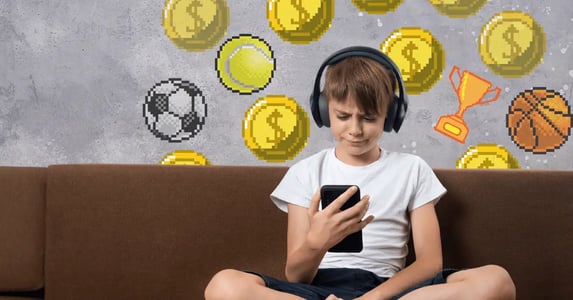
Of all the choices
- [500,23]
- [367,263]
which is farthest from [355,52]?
[500,23]

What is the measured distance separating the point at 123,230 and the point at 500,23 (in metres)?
1.23

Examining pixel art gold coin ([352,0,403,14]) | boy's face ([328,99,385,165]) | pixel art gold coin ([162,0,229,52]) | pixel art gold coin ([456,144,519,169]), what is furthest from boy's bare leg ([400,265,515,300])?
pixel art gold coin ([162,0,229,52])

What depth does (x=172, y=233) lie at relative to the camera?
185cm

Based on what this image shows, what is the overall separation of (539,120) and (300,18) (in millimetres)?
775

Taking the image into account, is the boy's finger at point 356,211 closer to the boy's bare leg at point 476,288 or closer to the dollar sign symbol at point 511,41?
the boy's bare leg at point 476,288

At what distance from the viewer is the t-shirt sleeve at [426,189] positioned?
1.62 metres

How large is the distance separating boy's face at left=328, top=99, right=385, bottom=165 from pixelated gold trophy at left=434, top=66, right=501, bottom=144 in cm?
54

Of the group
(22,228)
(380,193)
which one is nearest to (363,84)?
(380,193)

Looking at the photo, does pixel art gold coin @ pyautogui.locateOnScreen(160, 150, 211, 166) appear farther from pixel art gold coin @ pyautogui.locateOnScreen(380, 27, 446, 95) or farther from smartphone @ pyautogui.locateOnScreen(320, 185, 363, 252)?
smartphone @ pyautogui.locateOnScreen(320, 185, 363, 252)

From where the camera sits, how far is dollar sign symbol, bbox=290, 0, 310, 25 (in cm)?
213

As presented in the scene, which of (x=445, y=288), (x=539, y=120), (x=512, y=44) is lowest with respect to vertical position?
(x=445, y=288)

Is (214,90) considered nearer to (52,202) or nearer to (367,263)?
(52,202)

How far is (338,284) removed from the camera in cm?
156

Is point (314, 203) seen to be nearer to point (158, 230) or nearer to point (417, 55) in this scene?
point (158, 230)
